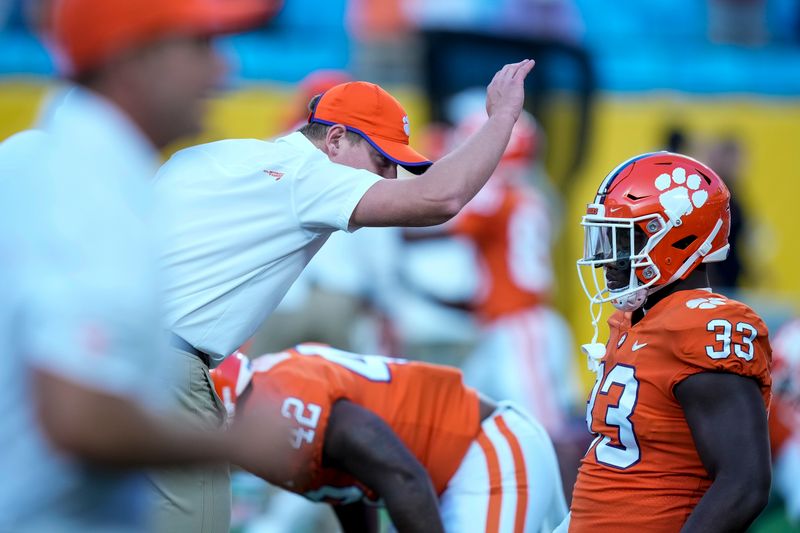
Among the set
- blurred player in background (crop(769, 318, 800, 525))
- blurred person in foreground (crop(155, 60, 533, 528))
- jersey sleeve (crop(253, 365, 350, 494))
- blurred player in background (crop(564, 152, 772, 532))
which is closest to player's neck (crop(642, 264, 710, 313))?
blurred player in background (crop(564, 152, 772, 532))

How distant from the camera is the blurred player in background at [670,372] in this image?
A: 268cm

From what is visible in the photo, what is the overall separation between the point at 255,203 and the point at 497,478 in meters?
1.29

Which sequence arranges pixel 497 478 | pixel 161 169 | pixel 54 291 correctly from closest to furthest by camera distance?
pixel 54 291 < pixel 161 169 < pixel 497 478

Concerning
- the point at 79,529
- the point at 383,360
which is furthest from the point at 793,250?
the point at 79,529

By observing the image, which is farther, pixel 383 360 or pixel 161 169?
pixel 383 360

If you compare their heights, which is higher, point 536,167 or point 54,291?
point 54,291

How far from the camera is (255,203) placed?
9.46 feet

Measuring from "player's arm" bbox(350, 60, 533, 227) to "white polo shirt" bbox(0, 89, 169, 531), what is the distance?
1074 mm

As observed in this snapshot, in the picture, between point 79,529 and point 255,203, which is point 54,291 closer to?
point 79,529

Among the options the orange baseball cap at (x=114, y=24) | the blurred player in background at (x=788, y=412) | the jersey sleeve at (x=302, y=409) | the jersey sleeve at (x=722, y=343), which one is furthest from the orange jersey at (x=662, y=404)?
the blurred player in background at (x=788, y=412)

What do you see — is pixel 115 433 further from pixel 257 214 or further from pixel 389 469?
pixel 389 469

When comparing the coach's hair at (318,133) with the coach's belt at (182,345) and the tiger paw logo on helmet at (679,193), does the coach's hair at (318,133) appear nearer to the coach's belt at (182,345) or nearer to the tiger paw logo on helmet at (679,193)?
the coach's belt at (182,345)

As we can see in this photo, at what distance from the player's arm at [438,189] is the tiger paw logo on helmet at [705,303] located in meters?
0.61

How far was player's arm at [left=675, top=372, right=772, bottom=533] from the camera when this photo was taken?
8.70 feet
